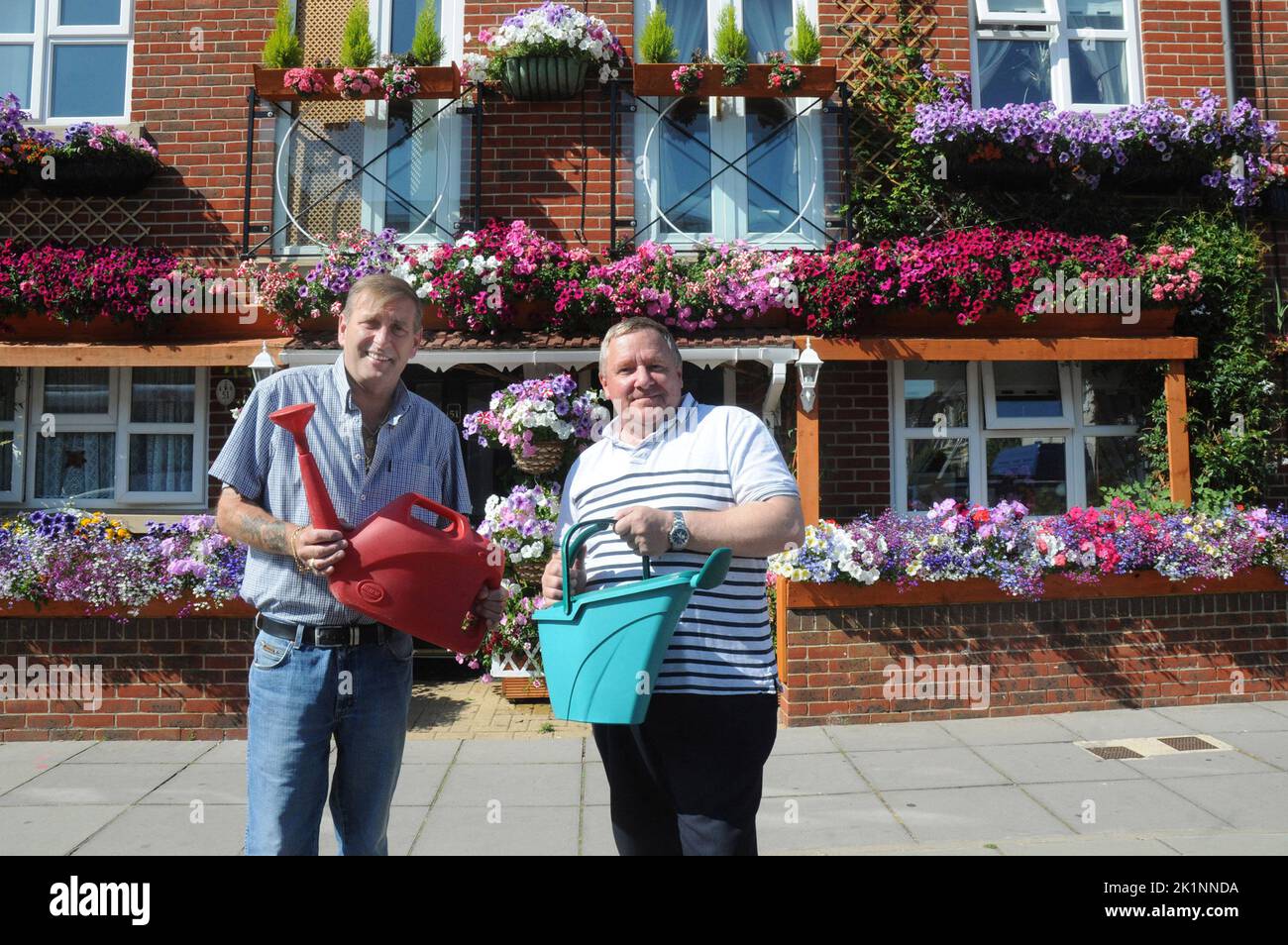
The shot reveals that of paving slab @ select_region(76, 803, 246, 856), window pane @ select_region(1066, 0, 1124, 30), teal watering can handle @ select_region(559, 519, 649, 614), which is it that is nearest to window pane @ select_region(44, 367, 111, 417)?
paving slab @ select_region(76, 803, 246, 856)

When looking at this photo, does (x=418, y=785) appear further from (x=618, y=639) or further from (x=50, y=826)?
(x=618, y=639)

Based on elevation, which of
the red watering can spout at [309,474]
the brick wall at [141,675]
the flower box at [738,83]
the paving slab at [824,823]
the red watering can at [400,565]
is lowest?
the paving slab at [824,823]

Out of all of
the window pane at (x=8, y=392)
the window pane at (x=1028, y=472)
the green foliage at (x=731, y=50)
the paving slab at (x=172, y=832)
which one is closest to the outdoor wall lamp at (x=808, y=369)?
the window pane at (x=1028, y=472)

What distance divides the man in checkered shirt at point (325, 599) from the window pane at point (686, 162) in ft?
16.3

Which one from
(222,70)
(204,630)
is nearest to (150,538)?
(204,630)

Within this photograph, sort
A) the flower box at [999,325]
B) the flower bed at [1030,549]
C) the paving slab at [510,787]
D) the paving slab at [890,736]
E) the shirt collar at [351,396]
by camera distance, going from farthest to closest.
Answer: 1. the flower box at [999,325]
2. the flower bed at [1030,549]
3. the paving slab at [890,736]
4. the paving slab at [510,787]
5. the shirt collar at [351,396]

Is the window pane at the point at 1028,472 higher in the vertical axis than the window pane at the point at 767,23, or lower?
lower

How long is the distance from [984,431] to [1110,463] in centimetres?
103

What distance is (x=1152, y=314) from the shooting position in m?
6.36

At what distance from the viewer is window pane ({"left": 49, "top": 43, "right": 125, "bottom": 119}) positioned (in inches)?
276

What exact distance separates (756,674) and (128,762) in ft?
14.2

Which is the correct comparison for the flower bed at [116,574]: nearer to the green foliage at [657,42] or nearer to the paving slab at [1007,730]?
the paving slab at [1007,730]

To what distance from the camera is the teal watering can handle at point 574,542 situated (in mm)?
1858

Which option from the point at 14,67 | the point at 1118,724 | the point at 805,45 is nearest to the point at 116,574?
the point at 14,67
